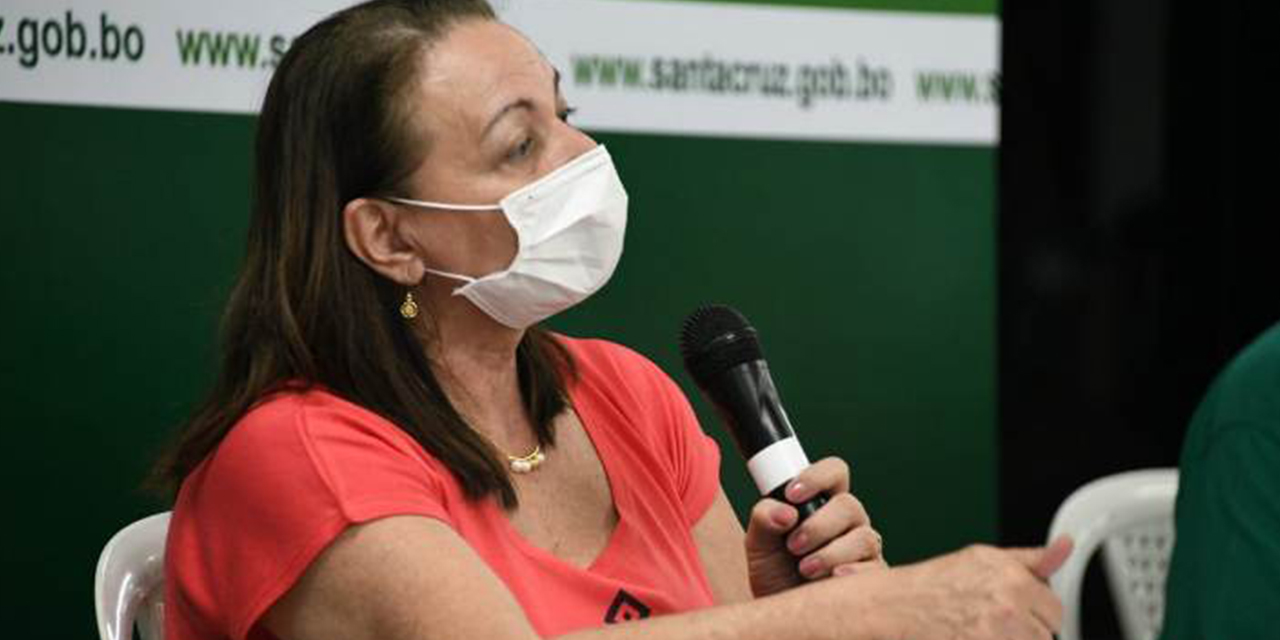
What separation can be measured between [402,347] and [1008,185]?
102 inches

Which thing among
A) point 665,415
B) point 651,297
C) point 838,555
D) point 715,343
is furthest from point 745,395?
point 651,297

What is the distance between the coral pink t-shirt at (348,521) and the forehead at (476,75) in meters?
0.35

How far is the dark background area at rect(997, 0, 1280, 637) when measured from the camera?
Answer: 4.50 m

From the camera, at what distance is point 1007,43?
4359 mm

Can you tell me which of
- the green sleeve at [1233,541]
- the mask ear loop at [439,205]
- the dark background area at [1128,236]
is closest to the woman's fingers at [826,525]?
the mask ear loop at [439,205]

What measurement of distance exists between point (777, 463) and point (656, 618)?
0.20 m

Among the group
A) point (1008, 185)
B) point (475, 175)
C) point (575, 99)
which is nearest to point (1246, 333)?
point (1008, 185)

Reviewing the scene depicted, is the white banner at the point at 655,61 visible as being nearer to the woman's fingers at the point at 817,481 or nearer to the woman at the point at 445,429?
the woman at the point at 445,429

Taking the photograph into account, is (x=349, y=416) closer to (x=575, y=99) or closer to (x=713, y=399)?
(x=713, y=399)

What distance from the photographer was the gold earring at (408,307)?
219cm

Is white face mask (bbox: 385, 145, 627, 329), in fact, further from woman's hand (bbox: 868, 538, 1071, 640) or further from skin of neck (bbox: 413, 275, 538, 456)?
woman's hand (bbox: 868, 538, 1071, 640)

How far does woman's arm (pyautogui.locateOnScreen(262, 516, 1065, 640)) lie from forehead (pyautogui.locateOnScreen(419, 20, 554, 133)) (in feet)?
1.57

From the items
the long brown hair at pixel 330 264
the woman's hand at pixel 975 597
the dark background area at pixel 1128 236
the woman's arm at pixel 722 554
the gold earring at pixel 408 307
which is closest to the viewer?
the woman's hand at pixel 975 597

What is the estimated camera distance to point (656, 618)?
1914 millimetres
